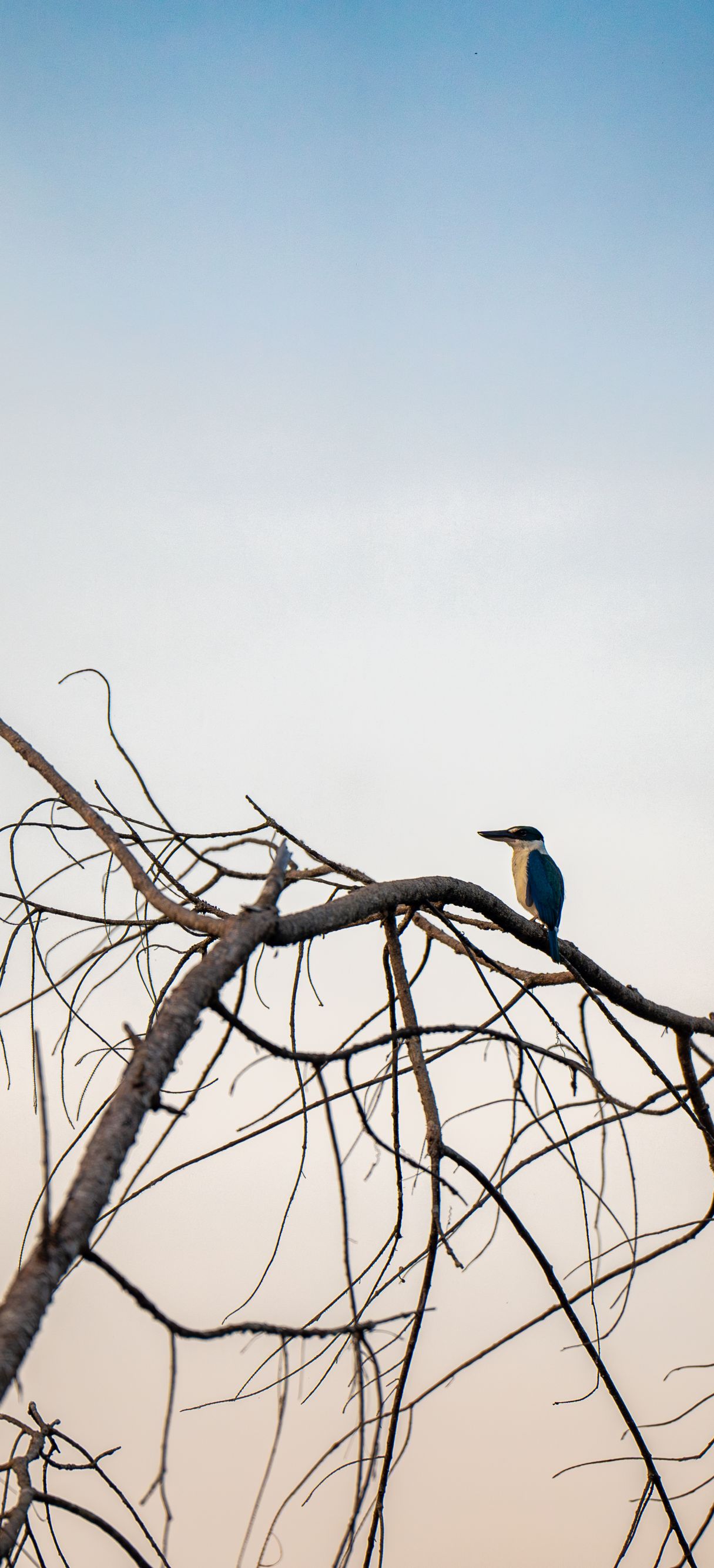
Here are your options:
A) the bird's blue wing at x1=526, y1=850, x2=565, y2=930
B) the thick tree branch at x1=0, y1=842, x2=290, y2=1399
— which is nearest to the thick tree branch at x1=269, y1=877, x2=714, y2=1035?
the thick tree branch at x1=0, y1=842, x2=290, y2=1399

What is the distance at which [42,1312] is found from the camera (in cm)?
62

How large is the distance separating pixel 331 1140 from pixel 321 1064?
0.11m

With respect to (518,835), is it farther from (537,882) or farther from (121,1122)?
(121,1122)

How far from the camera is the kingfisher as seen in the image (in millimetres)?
4176

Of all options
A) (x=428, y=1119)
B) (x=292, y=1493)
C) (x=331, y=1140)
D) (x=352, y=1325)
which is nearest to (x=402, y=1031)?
(x=331, y=1140)

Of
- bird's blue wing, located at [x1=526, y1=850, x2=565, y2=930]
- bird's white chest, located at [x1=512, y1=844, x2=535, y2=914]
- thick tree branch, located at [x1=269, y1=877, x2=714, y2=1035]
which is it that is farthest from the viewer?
bird's white chest, located at [x1=512, y1=844, x2=535, y2=914]

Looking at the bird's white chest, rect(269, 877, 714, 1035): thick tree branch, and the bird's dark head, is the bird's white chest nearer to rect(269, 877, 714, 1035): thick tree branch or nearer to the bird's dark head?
the bird's dark head

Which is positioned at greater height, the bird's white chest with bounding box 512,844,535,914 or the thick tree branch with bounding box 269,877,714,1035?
the bird's white chest with bounding box 512,844,535,914

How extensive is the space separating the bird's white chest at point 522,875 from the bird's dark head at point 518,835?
0.05 m

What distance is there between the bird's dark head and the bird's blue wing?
0.61ft

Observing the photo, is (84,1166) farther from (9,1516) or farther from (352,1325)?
(9,1516)

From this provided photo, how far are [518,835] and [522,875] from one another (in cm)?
28

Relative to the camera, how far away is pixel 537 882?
4211mm

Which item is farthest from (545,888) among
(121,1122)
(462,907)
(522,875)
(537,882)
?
(121,1122)
